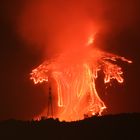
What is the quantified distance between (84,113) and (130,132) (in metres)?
14.3

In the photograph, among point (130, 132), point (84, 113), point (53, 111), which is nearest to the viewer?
point (130, 132)

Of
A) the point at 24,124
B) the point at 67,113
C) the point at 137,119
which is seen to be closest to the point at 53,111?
the point at 67,113

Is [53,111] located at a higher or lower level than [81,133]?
higher

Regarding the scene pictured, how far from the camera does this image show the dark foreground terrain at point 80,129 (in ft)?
173

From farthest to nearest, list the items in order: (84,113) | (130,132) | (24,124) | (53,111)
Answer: (53,111)
(84,113)
(24,124)
(130,132)

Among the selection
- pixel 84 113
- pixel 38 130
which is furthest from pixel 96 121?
pixel 84 113

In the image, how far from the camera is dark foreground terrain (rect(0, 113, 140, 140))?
173 feet

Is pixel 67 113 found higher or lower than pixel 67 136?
higher

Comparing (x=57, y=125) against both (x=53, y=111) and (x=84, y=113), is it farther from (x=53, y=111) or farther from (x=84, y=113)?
(x=53, y=111)

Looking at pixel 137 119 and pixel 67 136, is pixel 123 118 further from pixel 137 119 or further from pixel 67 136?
pixel 67 136

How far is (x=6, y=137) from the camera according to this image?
55219mm

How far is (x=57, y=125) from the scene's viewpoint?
55812mm

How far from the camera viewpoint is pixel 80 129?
178 feet

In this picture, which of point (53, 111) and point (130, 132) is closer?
point (130, 132)
